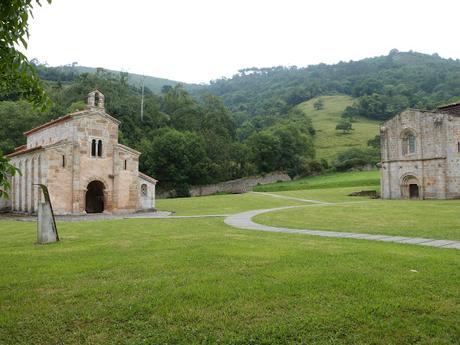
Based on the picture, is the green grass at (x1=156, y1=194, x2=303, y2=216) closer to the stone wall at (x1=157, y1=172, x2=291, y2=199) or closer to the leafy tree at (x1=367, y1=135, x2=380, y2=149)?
the stone wall at (x1=157, y1=172, x2=291, y2=199)

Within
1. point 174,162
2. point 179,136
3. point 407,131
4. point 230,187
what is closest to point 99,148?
point 174,162

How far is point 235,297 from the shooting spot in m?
6.25

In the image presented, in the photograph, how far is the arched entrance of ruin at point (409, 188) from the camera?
1775 inches

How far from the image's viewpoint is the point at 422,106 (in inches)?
4055

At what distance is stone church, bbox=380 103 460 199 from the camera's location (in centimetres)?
4166

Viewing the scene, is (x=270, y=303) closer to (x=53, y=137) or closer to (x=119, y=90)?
(x=53, y=137)

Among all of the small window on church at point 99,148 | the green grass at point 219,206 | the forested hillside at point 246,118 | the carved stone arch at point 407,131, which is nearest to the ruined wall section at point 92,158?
the small window on church at point 99,148

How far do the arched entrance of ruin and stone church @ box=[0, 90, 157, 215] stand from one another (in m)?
29.4

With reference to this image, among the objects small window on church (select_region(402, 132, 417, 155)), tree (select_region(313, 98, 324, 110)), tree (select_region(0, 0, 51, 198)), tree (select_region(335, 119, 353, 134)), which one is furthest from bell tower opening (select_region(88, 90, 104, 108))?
tree (select_region(313, 98, 324, 110))

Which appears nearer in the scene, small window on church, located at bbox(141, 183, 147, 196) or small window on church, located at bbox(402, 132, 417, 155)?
small window on church, located at bbox(141, 183, 147, 196)

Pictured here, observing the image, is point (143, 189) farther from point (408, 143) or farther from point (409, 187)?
point (408, 143)

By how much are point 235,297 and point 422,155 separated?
43890 mm

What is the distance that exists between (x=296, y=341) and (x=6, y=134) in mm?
65235

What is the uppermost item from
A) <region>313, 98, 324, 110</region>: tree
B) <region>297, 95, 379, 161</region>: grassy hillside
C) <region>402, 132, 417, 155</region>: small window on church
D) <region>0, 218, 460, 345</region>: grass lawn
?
<region>313, 98, 324, 110</region>: tree
